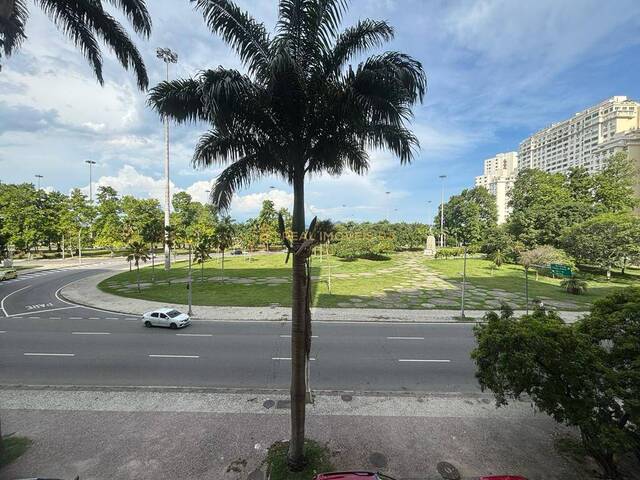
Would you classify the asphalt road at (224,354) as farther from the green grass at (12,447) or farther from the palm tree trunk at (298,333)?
the palm tree trunk at (298,333)

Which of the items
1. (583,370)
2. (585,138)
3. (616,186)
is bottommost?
(583,370)

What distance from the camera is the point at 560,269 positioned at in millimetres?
34844

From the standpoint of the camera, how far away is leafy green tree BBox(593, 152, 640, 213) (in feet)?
154

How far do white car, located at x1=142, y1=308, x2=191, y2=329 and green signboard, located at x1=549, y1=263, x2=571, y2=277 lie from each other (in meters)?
39.8

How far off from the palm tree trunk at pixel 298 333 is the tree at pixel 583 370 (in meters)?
4.29

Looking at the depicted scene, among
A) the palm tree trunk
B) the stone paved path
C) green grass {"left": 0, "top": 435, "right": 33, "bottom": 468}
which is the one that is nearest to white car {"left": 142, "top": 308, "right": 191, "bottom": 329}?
green grass {"left": 0, "top": 435, "right": 33, "bottom": 468}

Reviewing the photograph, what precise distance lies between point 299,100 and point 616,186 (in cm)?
6424

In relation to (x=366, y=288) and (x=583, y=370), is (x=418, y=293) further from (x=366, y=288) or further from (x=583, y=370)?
(x=583, y=370)

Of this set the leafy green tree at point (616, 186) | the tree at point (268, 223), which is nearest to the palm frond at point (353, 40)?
the leafy green tree at point (616, 186)

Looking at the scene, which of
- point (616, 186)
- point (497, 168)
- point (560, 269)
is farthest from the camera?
point (497, 168)

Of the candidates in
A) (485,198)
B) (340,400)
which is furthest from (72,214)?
(485,198)

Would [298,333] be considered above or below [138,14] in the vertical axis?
below

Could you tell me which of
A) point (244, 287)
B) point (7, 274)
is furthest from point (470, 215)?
point (7, 274)

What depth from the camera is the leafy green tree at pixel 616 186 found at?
154 feet
